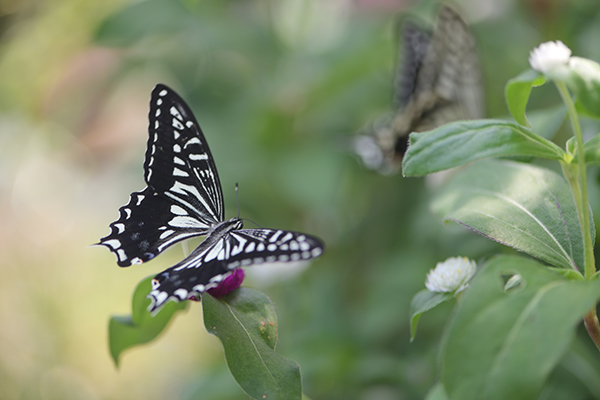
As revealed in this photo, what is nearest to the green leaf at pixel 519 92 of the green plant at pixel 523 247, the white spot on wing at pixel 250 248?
the green plant at pixel 523 247

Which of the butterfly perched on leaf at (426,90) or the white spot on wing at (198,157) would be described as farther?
the butterfly perched on leaf at (426,90)

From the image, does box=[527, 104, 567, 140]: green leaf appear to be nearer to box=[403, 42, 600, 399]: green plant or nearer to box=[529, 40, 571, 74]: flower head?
box=[403, 42, 600, 399]: green plant

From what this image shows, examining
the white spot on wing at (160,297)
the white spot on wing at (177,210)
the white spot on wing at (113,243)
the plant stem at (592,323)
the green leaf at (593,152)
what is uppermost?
the white spot on wing at (113,243)

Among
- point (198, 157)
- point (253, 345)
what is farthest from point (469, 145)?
point (198, 157)

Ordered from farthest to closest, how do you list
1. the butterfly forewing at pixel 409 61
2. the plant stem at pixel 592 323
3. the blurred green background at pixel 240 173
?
the butterfly forewing at pixel 409 61 → the blurred green background at pixel 240 173 → the plant stem at pixel 592 323

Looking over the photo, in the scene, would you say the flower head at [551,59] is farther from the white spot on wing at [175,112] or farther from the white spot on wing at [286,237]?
the white spot on wing at [175,112]

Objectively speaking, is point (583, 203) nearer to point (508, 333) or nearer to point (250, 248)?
point (508, 333)

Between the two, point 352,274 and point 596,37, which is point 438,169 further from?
point 352,274
